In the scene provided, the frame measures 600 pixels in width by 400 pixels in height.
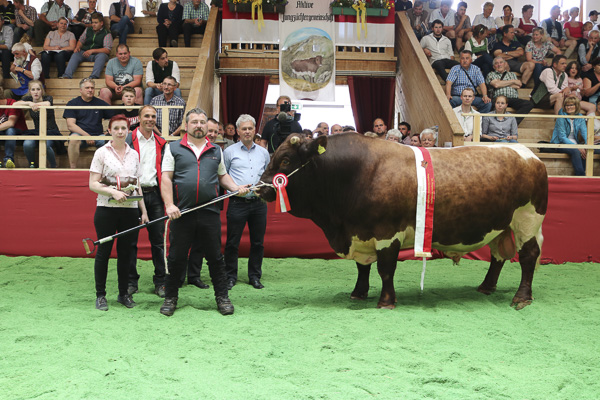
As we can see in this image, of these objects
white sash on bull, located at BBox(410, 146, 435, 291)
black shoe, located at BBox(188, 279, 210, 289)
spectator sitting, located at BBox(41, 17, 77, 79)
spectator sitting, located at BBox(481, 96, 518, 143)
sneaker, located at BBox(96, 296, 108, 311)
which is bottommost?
black shoe, located at BBox(188, 279, 210, 289)

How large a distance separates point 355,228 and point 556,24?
30.6ft

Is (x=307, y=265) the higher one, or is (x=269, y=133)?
(x=269, y=133)

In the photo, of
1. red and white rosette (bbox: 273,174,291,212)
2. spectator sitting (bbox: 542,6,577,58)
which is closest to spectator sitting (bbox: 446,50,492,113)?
spectator sitting (bbox: 542,6,577,58)

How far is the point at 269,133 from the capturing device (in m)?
7.20

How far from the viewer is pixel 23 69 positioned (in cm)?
945

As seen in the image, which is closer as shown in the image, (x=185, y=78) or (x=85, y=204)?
(x=85, y=204)

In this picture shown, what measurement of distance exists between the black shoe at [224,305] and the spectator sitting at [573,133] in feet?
18.6

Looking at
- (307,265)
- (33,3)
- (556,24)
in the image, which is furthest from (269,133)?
(33,3)

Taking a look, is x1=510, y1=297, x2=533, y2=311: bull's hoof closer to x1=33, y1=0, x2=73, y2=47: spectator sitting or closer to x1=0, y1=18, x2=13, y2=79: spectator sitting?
x1=0, y1=18, x2=13, y2=79: spectator sitting

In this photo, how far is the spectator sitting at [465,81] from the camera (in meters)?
9.30

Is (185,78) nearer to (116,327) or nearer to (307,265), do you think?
(307,265)

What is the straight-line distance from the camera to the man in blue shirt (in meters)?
5.64

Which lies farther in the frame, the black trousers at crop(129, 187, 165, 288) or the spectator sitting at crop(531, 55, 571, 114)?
the spectator sitting at crop(531, 55, 571, 114)

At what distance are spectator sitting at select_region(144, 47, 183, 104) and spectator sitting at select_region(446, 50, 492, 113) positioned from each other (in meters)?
4.16
